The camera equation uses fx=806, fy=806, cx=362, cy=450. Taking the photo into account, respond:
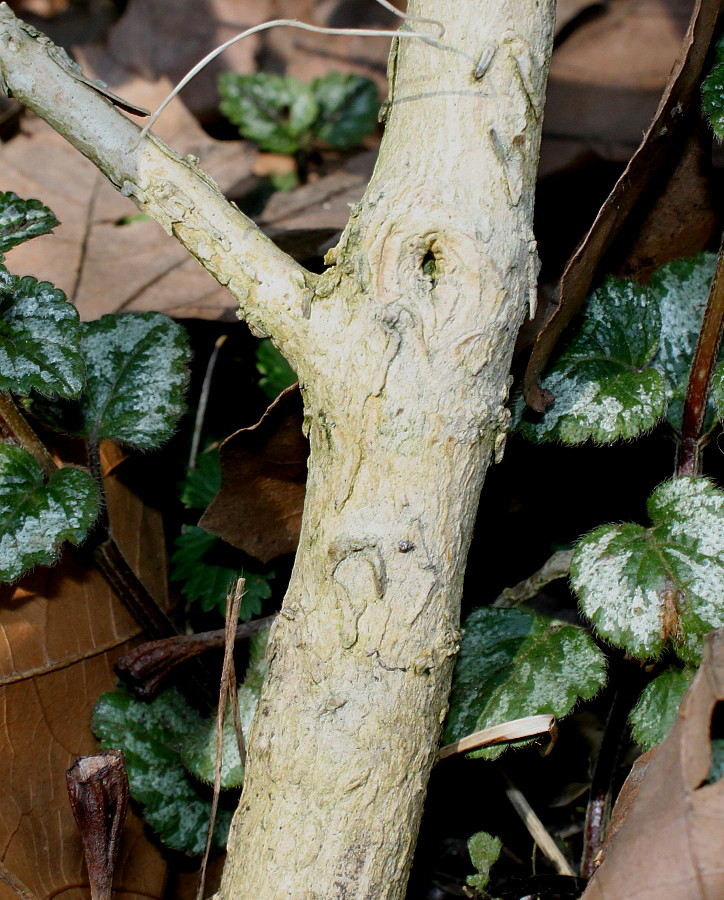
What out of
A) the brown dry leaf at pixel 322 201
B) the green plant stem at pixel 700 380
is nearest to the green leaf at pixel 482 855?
the green plant stem at pixel 700 380

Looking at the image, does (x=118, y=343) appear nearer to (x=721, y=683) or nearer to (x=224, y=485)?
(x=224, y=485)

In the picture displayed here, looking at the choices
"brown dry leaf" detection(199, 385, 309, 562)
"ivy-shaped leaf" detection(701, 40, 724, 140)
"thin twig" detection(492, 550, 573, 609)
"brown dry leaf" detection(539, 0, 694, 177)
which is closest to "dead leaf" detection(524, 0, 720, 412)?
"ivy-shaped leaf" detection(701, 40, 724, 140)

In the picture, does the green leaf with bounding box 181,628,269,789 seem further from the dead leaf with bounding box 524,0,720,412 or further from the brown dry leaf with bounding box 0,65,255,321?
the brown dry leaf with bounding box 0,65,255,321

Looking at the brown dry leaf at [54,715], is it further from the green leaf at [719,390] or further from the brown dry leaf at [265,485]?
the green leaf at [719,390]

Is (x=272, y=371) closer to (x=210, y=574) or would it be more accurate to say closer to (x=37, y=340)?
(x=210, y=574)

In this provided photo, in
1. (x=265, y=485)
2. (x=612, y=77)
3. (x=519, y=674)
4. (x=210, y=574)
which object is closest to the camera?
(x=519, y=674)

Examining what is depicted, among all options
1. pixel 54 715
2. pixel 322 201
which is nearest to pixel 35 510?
pixel 54 715

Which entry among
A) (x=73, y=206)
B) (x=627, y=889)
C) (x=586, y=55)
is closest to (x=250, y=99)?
(x=73, y=206)
